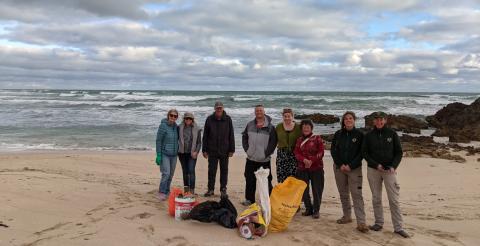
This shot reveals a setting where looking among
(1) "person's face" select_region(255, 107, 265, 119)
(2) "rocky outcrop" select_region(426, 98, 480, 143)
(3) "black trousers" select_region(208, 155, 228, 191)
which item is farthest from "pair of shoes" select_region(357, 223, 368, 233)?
(2) "rocky outcrop" select_region(426, 98, 480, 143)

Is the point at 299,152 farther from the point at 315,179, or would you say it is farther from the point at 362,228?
the point at 362,228

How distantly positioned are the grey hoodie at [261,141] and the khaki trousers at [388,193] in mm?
1540

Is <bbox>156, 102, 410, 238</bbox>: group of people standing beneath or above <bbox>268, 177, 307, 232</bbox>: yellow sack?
above

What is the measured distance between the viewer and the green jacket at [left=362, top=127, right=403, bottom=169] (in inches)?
203

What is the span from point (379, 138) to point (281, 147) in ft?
4.91

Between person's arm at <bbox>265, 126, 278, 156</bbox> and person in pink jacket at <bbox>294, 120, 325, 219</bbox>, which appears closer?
person in pink jacket at <bbox>294, 120, 325, 219</bbox>

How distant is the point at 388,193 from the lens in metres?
5.33

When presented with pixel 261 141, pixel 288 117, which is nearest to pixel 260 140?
pixel 261 141

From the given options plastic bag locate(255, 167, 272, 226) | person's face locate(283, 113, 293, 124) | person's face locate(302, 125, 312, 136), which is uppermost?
person's face locate(283, 113, 293, 124)

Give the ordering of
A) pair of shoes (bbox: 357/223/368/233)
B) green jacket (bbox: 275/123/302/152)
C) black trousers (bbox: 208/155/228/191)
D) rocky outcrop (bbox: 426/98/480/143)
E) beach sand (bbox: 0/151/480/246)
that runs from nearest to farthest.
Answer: beach sand (bbox: 0/151/480/246), pair of shoes (bbox: 357/223/368/233), green jacket (bbox: 275/123/302/152), black trousers (bbox: 208/155/228/191), rocky outcrop (bbox: 426/98/480/143)

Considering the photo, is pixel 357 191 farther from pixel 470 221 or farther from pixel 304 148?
pixel 470 221

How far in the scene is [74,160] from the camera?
10969mm

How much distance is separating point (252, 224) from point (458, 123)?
20.4 metres

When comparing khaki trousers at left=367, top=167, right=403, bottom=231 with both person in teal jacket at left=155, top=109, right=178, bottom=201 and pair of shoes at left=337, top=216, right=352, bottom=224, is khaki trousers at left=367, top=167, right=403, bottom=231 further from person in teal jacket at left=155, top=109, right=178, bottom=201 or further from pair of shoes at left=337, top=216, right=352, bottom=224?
person in teal jacket at left=155, top=109, right=178, bottom=201
